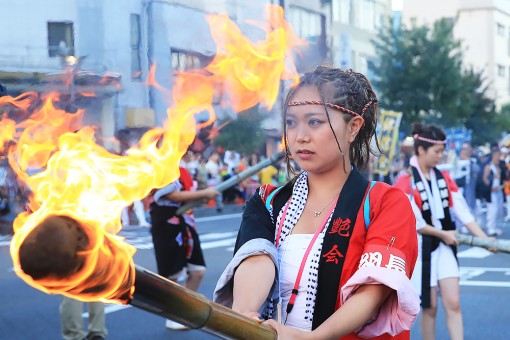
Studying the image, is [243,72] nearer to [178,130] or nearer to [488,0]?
[178,130]

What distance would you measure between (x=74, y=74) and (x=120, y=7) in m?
0.70

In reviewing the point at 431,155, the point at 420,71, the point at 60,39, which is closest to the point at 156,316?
the point at 431,155

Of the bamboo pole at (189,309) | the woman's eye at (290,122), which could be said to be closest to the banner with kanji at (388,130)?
the woman's eye at (290,122)

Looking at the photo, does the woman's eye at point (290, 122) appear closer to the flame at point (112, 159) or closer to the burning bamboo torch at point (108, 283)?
the flame at point (112, 159)

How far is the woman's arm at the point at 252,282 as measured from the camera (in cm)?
232

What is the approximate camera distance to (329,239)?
2.39 m

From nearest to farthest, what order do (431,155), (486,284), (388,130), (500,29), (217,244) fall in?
(431,155)
(486,284)
(217,244)
(388,130)
(500,29)

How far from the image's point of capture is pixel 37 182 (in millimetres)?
2195

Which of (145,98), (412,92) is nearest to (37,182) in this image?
(145,98)

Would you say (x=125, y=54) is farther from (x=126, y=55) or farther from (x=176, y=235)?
(x=176, y=235)

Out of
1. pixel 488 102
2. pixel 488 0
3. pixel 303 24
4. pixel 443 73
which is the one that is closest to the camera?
pixel 303 24

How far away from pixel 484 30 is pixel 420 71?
29461 millimetres

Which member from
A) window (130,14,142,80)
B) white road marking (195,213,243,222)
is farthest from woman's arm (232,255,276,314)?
white road marking (195,213,243,222)

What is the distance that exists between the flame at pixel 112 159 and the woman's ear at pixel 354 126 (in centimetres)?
61
